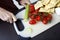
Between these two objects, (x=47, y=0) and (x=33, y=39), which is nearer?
(x=33, y=39)

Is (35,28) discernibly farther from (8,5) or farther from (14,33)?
(8,5)

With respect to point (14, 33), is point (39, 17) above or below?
above

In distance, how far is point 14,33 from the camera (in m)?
1.21

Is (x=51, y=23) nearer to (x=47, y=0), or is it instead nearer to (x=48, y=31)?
(x=48, y=31)

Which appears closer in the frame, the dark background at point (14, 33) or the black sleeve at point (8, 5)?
the dark background at point (14, 33)

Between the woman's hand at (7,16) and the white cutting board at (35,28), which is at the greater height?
the woman's hand at (7,16)

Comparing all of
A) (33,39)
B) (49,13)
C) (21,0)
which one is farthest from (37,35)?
(21,0)

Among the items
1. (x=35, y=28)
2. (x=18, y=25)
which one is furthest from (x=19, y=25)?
(x=35, y=28)

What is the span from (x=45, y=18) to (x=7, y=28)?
9.5 inches

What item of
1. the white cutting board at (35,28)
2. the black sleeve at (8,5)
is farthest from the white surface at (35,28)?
the black sleeve at (8,5)

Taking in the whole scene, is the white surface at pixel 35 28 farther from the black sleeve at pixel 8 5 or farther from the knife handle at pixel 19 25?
the black sleeve at pixel 8 5

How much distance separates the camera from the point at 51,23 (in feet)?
3.90

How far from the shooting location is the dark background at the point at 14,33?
3.73 ft

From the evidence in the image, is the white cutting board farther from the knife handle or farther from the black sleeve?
the black sleeve
